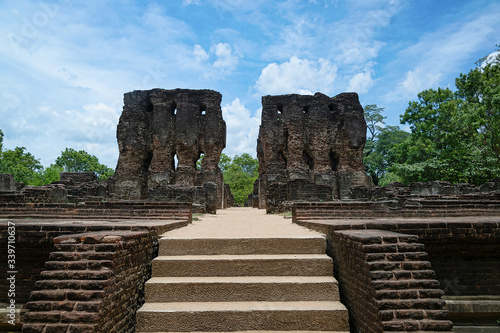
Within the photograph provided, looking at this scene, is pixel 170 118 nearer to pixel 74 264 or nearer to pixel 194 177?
pixel 194 177

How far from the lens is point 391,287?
282cm

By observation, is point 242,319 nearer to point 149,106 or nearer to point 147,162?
point 147,162

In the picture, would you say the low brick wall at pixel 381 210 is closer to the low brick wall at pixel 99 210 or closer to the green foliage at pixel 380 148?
the low brick wall at pixel 99 210

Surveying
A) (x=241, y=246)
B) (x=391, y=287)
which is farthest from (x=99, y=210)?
(x=391, y=287)

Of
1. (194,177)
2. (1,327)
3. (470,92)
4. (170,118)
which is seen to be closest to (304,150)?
(194,177)

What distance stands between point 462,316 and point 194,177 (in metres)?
19.2

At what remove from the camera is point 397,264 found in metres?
3.00

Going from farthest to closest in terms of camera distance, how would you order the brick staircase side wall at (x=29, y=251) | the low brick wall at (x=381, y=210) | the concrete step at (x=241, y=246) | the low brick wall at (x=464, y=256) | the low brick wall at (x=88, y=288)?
the low brick wall at (x=381, y=210) < the concrete step at (x=241, y=246) < the low brick wall at (x=464, y=256) < the brick staircase side wall at (x=29, y=251) < the low brick wall at (x=88, y=288)

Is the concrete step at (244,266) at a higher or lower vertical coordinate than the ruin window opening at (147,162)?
lower

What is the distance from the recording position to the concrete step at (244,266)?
384cm

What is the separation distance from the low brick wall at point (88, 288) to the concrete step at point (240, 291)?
0.34 m

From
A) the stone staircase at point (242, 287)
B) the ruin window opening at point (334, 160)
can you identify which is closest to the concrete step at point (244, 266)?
the stone staircase at point (242, 287)

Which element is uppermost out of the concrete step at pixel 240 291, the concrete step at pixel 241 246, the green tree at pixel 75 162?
the green tree at pixel 75 162

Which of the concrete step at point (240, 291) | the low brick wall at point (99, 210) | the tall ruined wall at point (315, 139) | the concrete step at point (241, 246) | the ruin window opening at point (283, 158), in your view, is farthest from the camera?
the ruin window opening at point (283, 158)
